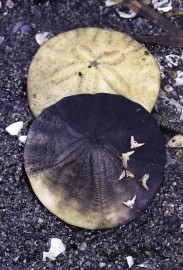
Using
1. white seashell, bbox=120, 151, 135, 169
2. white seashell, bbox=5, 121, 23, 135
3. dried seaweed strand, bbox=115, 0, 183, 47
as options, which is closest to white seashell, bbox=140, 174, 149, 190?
white seashell, bbox=120, 151, 135, 169

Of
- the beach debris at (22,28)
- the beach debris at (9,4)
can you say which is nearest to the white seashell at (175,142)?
the beach debris at (22,28)

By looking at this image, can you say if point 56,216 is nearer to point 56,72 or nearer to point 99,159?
point 99,159

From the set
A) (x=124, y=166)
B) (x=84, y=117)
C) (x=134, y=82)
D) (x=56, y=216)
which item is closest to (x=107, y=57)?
(x=134, y=82)

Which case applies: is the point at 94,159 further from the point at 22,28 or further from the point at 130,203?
the point at 22,28

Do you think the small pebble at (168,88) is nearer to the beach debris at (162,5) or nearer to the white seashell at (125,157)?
the beach debris at (162,5)

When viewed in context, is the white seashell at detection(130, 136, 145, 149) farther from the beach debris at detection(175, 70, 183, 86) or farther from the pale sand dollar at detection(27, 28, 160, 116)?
the beach debris at detection(175, 70, 183, 86)

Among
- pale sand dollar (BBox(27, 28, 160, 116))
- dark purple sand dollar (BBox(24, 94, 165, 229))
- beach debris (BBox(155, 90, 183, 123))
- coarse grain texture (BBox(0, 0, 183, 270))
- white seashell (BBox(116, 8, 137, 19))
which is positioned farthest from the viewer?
white seashell (BBox(116, 8, 137, 19))
